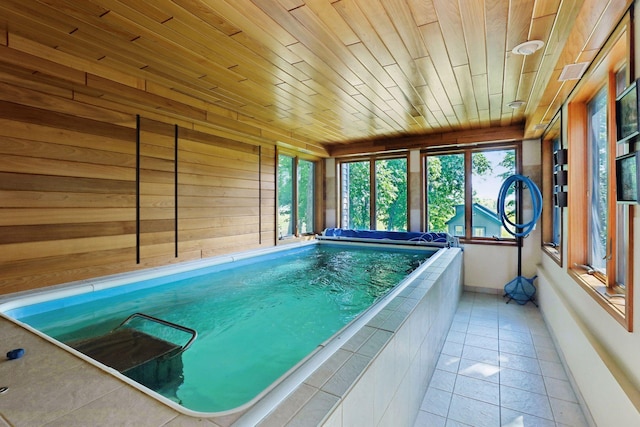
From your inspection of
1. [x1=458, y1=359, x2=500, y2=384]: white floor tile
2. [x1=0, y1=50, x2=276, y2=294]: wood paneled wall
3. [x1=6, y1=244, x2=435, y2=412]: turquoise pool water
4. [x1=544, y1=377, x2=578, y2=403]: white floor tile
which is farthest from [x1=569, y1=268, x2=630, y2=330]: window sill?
[x1=0, y1=50, x2=276, y2=294]: wood paneled wall

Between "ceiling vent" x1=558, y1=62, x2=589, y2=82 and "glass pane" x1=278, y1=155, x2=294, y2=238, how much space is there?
408 cm

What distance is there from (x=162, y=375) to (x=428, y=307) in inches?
70.2

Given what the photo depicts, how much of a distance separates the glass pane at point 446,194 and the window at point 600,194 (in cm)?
239

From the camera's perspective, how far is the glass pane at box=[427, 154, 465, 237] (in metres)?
5.24

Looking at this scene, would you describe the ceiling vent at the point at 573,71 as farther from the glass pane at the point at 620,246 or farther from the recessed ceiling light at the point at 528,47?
the glass pane at the point at 620,246

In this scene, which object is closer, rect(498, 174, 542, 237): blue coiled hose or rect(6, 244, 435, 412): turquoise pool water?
rect(6, 244, 435, 412): turquoise pool water

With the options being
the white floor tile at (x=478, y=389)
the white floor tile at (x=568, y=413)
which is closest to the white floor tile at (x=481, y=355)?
the white floor tile at (x=478, y=389)

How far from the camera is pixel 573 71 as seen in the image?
233 centimetres

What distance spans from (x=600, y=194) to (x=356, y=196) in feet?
13.9

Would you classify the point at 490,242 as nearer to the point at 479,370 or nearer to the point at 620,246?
the point at 479,370

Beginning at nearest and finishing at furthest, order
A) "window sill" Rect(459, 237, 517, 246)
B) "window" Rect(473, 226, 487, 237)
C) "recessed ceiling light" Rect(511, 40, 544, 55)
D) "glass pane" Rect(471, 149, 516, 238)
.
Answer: "recessed ceiling light" Rect(511, 40, 544, 55)
"window sill" Rect(459, 237, 517, 246)
"glass pane" Rect(471, 149, 516, 238)
"window" Rect(473, 226, 487, 237)

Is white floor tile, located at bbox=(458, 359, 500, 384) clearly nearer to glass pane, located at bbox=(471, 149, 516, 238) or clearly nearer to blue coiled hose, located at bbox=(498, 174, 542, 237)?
blue coiled hose, located at bbox=(498, 174, 542, 237)

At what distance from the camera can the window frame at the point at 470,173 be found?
4730 millimetres

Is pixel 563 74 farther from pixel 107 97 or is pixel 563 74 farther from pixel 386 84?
pixel 107 97
